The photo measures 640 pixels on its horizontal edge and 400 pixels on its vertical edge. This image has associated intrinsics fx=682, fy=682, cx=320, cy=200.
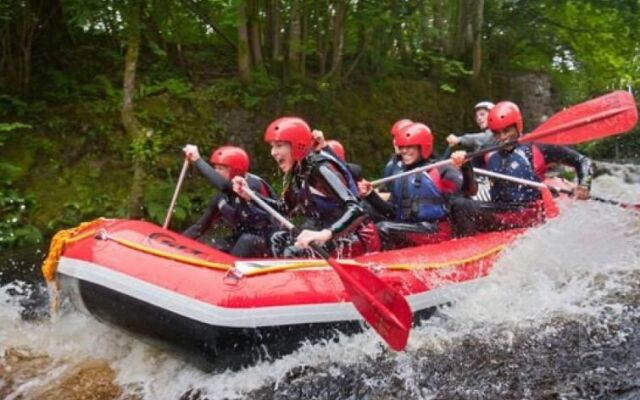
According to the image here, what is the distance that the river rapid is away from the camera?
4.12 meters

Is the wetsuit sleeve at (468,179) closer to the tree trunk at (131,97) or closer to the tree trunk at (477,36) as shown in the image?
the tree trunk at (131,97)

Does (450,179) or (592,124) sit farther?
(592,124)

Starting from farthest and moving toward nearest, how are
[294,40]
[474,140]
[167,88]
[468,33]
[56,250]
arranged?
[468,33] → [294,40] → [167,88] → [474,140] → [56,250]

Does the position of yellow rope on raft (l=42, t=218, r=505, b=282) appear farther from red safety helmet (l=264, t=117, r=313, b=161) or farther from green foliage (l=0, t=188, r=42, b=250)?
green foliage (l=0, t=188, r=42, b=250)

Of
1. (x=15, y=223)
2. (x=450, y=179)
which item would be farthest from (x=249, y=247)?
(x=15, y=223)

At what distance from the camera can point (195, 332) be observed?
3961 millimetres

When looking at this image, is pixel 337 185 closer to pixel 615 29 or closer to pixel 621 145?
pixel 615 29

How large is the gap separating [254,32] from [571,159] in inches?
208

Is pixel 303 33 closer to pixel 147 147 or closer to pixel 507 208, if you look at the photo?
pixel 147 147

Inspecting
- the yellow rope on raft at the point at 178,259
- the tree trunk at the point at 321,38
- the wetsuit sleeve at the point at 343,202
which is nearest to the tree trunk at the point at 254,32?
the tree trunk at the point at 321,38

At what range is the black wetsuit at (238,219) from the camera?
17.2 ft

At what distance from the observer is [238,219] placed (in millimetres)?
5574

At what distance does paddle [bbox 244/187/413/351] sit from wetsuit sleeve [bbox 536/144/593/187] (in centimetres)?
313

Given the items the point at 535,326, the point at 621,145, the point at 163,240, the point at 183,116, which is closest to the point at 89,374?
the point at 163,240
